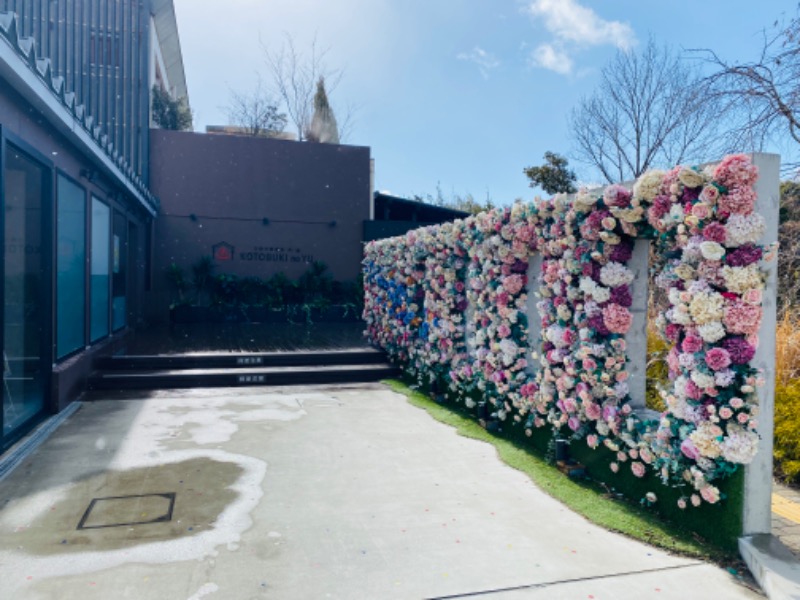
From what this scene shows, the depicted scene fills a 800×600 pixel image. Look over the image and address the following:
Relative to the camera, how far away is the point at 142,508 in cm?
364

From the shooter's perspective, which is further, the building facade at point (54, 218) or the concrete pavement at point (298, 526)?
the building facade at point (54, 218)

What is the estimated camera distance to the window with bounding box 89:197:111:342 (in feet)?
24.6

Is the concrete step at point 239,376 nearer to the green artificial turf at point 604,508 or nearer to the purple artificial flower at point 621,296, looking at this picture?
→ the green artificial turf at point 604,508

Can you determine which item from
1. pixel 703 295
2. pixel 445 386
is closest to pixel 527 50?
pixel 445 386

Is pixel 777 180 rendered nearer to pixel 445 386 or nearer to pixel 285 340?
pixel 445 386

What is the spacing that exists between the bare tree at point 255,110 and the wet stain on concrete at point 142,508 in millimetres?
19060

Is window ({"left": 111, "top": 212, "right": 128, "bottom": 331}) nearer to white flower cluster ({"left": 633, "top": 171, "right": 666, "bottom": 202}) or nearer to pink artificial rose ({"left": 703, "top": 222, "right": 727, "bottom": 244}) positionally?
white flower cluster ({"left": 633, "top": 171, "right": 666, "bottom": 202})

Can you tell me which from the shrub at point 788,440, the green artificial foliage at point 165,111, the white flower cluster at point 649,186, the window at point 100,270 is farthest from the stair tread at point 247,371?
the green artificial foliage at point 165,111

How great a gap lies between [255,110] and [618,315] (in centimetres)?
2046

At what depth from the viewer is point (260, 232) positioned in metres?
13.9

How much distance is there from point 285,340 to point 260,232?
4489 millimetres

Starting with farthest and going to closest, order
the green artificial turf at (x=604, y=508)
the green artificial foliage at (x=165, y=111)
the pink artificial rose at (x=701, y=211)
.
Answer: the green artificial foliage at (x=165, y=111) < the green artificial turf at (x=604, y=508) < the pink artificial rose at (x=701, y=211)

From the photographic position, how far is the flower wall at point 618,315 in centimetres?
303

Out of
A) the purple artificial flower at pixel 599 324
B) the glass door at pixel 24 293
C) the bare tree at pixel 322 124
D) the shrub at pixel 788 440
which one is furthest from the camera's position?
the bare tree at pixel 322 124
